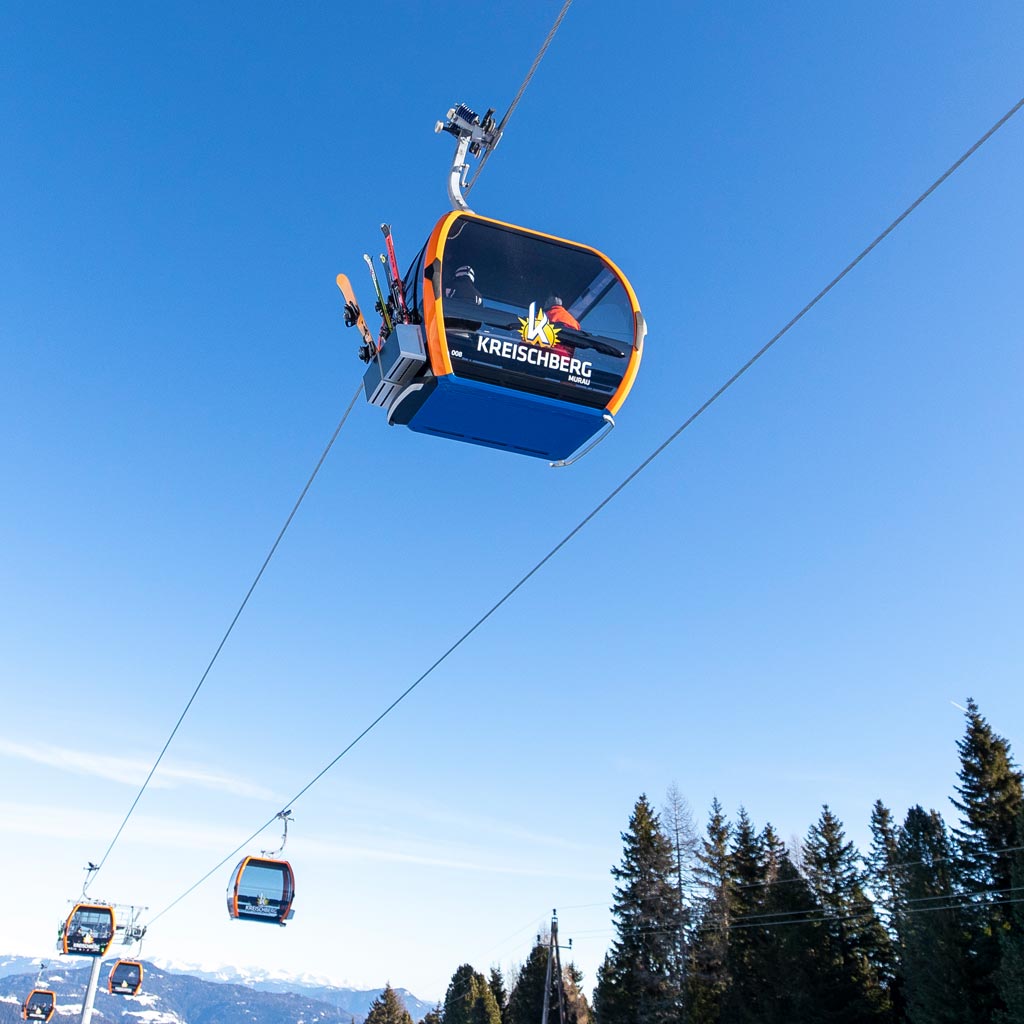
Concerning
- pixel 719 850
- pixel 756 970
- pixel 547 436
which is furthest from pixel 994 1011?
pixel 547 436

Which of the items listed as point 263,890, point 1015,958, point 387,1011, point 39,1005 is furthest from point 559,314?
point 387,1011

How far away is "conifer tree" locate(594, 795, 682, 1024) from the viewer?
4047 cm

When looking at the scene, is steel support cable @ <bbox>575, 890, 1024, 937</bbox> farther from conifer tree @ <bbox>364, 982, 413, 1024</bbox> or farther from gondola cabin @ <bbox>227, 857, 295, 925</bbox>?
conifer tree @ <bbox>364, 982, 413, 1024</bbox>

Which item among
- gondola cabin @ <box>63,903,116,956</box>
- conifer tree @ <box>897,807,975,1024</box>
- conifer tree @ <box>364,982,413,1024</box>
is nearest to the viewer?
conifer tree @ <box>897,807,975,1024</box>

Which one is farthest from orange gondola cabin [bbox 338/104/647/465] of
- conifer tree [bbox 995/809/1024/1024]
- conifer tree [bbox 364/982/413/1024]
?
conifer tree [bbox 364/982/413/1024]

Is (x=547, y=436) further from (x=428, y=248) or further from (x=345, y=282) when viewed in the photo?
(x=345, y=282)

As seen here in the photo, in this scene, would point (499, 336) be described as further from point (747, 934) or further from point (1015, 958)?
point (747, 934)

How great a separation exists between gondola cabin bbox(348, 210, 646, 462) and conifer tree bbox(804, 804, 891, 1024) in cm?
3587

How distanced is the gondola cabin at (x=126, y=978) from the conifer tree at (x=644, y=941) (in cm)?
2186

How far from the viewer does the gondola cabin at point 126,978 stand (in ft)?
129

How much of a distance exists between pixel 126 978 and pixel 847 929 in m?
A: 31.7

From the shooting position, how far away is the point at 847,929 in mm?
39656

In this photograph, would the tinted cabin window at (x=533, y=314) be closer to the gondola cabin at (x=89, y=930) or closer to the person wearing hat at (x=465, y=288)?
the person wearing hat at (x=465, y=288)

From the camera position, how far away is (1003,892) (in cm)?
3022
